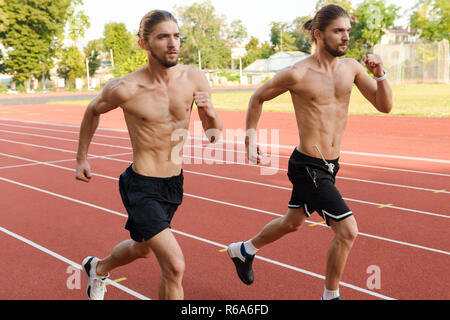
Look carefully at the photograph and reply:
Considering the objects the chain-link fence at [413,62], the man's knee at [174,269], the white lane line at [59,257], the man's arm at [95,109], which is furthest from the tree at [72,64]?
the man's knee at [174,269]

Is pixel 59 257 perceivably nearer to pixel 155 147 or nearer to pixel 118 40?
pixel 155 147

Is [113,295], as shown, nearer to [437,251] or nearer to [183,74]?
[183,74]

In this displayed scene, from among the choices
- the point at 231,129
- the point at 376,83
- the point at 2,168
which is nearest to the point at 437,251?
the point at 376,83

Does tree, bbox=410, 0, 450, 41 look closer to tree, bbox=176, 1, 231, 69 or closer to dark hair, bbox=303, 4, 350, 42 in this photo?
tree, bbox=176, 1, 231, 69

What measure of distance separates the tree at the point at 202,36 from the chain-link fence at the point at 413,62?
52463 mm

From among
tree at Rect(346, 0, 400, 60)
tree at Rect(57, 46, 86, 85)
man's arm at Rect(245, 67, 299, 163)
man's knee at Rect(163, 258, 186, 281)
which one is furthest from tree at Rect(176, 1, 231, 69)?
→ man's knee at Rect(163, 258, 186, 281)

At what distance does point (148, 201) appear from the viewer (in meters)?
3.26

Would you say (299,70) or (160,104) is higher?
(299,70)

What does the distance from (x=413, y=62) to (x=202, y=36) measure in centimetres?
5478

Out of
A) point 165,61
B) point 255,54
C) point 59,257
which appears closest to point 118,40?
point 255,54

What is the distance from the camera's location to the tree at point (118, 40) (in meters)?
A: 88.4

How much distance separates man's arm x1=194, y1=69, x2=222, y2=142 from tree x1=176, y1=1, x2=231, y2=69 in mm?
89576

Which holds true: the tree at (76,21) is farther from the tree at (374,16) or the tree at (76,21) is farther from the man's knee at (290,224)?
the man's knee at (290,224)

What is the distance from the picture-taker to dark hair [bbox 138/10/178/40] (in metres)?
3.20
